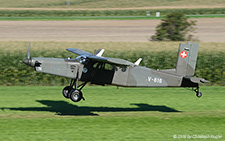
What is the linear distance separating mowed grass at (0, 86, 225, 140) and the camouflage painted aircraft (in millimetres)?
1565

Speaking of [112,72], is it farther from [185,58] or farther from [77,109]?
[185,58]

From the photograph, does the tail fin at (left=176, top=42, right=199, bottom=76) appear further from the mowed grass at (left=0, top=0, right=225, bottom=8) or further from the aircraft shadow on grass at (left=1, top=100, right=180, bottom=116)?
the mowed grass at (left=0, top=0, right=225, bottom=8)

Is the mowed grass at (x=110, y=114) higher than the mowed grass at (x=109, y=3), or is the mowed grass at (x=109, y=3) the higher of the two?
the mowed grass at (x=109, y=3)

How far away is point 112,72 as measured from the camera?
56.1 ft

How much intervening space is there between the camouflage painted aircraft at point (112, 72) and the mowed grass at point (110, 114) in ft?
5.13

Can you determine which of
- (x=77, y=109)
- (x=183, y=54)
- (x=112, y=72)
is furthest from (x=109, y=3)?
(x=112, y=72)

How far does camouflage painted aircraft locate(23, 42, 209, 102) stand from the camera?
1633cm

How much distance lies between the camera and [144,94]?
24359mm

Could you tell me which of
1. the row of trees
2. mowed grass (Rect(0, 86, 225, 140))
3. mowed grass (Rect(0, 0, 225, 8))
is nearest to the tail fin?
mowed grass (Rect(0, 86, 225, 140))

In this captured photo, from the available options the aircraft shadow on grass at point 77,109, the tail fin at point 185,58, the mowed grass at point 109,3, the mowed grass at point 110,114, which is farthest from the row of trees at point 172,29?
the mowed grass at point 109,3

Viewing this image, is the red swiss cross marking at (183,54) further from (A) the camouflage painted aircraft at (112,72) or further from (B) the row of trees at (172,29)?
(B) the row of trees at (172,29)

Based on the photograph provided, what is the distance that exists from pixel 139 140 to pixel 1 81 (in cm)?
1590

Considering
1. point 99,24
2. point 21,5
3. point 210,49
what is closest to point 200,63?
point 210,49

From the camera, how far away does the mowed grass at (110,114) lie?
14.5 meters
